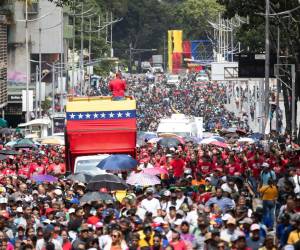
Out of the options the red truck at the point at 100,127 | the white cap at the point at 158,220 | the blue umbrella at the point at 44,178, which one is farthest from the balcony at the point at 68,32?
the white cap at the point at 158,220

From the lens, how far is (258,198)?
101 feet

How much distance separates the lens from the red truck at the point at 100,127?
3628cm

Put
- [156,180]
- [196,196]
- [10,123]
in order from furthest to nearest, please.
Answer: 1. [10,123]
2. [156,180]
3. [196,196]

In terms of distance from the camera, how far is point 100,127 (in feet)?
119

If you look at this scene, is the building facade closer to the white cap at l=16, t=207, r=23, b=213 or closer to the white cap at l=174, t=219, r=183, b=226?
the white cap at l=16, t=207, r=23, b=213

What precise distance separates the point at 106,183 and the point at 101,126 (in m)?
5.94

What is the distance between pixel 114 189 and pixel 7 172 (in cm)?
908

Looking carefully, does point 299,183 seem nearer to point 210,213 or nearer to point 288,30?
point 210,213

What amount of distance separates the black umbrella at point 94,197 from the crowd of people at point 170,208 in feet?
0.46

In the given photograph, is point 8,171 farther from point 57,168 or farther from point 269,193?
point 269,193

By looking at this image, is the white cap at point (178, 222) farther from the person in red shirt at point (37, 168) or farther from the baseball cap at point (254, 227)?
the person in red shirt at point (37, 168)

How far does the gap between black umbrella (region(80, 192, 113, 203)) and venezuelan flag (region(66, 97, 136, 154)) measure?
787 centimetres

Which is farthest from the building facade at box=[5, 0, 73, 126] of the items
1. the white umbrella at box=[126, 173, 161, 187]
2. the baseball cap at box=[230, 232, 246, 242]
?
the baseball cap at box=[230, 232, 246, 242]

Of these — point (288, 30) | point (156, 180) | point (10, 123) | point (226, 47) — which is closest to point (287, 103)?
point (288, 30)
